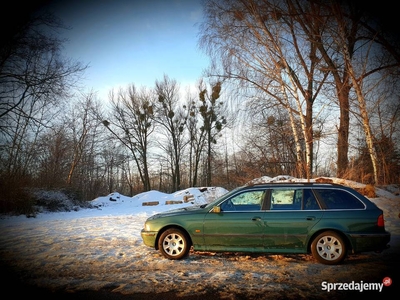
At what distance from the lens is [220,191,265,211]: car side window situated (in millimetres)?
4606

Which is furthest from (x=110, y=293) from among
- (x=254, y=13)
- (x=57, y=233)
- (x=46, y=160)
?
(x=46, y=160)

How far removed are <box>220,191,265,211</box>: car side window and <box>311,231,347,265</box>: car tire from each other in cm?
123

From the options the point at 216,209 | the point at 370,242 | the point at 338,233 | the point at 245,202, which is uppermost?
the point at 245,202

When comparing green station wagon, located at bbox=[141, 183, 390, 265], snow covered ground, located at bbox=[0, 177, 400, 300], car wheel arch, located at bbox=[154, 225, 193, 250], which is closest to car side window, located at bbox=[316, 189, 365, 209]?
green station wagon, located at bbox=[141, 183, 390, 265]

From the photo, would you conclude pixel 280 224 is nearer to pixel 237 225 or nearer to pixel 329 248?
pixel 237 225

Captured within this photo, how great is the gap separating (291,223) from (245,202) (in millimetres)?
945

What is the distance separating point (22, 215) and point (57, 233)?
5289 millimetres

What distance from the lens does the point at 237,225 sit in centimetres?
442

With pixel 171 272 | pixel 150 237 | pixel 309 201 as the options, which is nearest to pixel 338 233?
pixel 309 201

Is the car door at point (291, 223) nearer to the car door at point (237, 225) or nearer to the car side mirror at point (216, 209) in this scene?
the car door at point (237, 225)

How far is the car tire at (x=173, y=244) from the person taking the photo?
15.0 ft

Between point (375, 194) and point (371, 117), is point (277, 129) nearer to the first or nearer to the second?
point (371, 117)

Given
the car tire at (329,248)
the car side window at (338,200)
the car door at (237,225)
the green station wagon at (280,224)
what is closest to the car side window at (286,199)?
the green station wagon at (280,224)

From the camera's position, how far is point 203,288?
3285 mm
